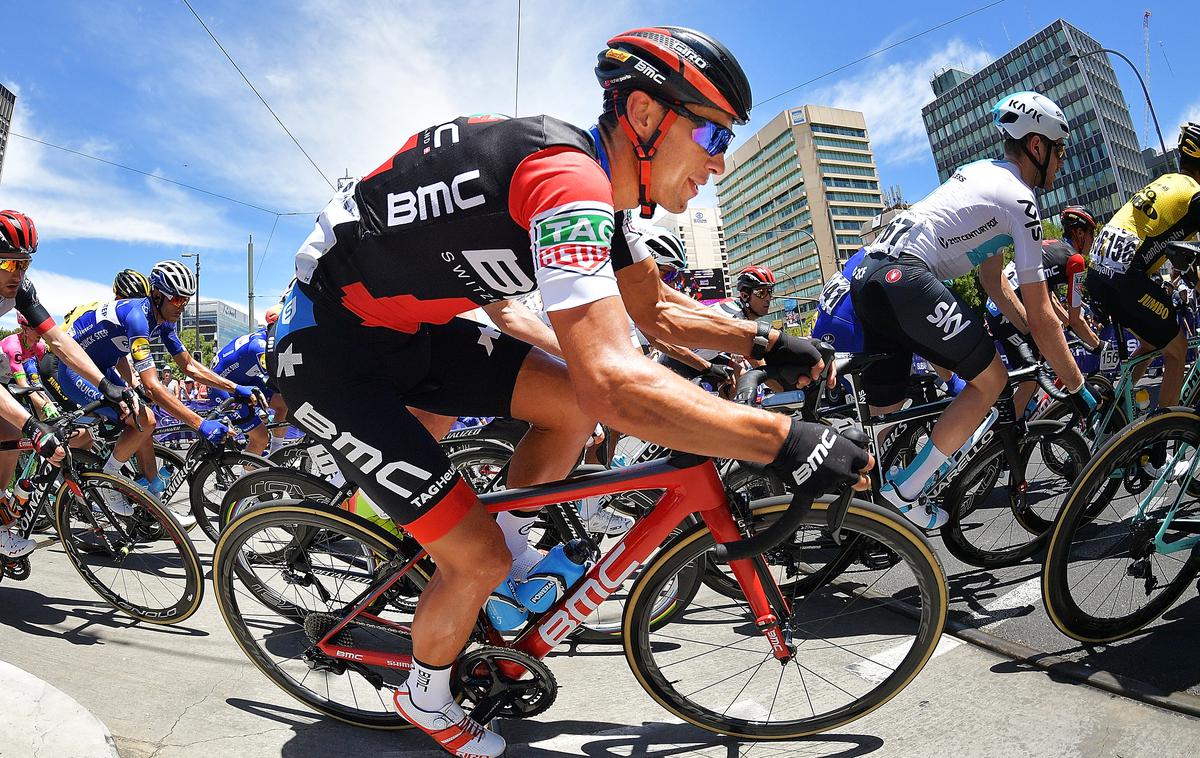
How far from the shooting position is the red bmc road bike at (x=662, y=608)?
2082mm

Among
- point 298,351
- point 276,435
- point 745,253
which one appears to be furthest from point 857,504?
point 745,253

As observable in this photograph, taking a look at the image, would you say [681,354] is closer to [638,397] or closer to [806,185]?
[638,397]

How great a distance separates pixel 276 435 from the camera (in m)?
6.65

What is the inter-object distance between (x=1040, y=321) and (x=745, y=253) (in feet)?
566

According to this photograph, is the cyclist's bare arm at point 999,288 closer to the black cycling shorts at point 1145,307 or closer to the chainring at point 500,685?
the black cycling shorts at point 1145,307

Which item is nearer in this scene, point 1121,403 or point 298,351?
point 298,351

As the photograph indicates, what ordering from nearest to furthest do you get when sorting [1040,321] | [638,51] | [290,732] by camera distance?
1. [638,51]
2. [290,732]
3. [1040,321]

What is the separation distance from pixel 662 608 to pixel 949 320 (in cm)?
206

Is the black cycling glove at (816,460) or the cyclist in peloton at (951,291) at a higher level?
the cyclist in peloton at (951,291)

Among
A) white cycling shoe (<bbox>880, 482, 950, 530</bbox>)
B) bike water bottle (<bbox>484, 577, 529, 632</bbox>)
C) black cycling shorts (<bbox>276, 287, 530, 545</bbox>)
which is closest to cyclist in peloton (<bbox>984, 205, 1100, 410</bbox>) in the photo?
white cycling shoe (<bbox>880, 482, 950, 530</bbox>)

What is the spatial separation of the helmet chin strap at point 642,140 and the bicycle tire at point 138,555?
298 centimetres

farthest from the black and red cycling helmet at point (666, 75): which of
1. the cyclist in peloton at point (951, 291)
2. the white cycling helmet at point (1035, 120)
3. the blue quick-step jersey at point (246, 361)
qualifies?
the blue quick-step jersey at point (246, 361)

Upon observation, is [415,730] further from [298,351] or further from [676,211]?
[676,211]

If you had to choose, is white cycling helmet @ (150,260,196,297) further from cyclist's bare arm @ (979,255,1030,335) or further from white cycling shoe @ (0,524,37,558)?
cyclist's bare arm @ (979,255,1030,335)
